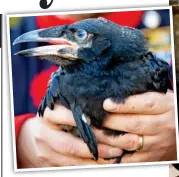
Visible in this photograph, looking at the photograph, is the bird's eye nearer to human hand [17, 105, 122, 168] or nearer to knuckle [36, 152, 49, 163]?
human hand [17, 105, 122, 168]

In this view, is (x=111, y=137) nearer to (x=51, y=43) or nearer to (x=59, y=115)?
(x=59, y=115)

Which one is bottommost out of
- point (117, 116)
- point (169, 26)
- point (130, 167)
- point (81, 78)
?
point (130, 167)

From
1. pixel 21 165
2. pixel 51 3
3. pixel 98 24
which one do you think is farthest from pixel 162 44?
pixel 21 165

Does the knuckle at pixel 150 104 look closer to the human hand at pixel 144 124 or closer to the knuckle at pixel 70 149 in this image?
the human hand at pixel 144 124

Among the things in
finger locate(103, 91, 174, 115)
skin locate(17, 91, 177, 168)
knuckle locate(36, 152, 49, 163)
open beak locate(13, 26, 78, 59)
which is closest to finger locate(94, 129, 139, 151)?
skin locate(17, 91, 177, 168)

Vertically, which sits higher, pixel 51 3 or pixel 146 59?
pixel 51 3

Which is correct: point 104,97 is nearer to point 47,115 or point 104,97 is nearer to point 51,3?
point 47,115
